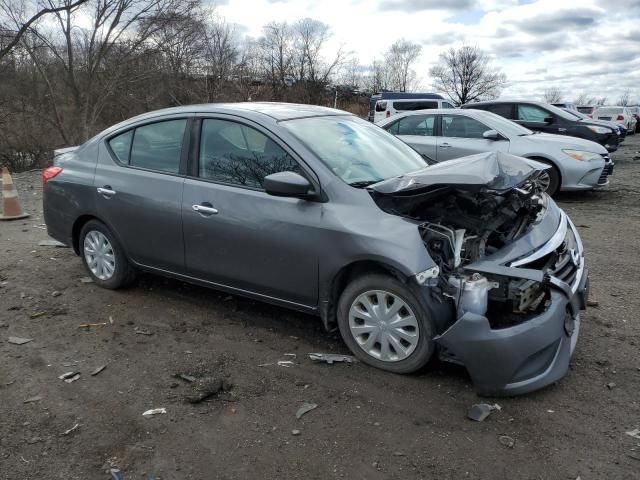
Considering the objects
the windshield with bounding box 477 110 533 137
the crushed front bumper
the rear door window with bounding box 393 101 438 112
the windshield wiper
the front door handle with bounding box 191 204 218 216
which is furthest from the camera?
the rear door window with bounding box 393 101 438 112

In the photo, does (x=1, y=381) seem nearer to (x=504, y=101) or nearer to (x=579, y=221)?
(x=579, y=221)

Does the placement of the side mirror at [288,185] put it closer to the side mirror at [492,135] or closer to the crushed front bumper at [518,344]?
the crushed front bumper at [518,344]

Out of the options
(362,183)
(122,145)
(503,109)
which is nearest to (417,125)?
(503,109)

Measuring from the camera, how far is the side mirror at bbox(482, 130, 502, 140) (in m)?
9.13

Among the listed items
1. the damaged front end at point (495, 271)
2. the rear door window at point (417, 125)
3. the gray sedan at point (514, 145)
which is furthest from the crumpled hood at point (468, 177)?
the rear door window at point (417, 125)

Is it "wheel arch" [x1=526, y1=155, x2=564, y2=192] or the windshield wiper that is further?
"wheel arch" [x1=526, y1=155, x2=564, y2=192]

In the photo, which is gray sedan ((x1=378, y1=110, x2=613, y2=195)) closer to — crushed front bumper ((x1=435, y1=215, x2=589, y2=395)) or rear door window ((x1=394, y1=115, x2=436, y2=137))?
rear door window ((x1=394, y1=115, x2=436, y2=137))

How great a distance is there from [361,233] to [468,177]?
737 mm

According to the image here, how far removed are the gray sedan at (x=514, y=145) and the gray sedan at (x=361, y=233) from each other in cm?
517

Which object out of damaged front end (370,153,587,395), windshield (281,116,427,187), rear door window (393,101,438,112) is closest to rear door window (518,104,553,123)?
windshield (281,116,427,187)

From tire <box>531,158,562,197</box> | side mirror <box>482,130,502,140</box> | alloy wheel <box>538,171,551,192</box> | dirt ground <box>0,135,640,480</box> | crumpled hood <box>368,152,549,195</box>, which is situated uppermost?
side mirror <box>482,130,502,140</box>

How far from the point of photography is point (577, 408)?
10.1 ft

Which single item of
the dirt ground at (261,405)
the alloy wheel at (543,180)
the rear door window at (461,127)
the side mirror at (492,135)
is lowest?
the dirt ground at (261,405)

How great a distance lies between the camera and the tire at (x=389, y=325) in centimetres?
325
